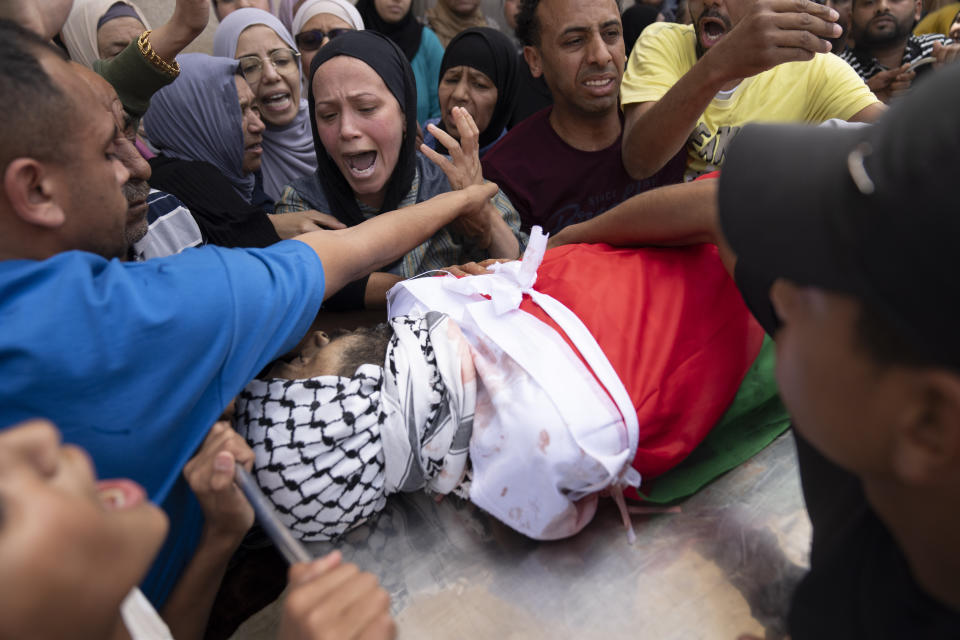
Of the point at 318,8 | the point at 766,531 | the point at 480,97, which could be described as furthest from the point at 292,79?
the point at 766,531

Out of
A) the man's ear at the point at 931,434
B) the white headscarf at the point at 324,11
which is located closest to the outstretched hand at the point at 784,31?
the man's ear at the point at 931,434

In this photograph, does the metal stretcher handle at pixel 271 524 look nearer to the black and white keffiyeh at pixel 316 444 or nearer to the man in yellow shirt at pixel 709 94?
the black and white keffiyeh at pixel 316 444

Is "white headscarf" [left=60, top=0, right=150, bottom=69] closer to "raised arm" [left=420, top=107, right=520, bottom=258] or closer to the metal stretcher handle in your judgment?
"raised arm" [left=420, top=107, right=520, bottom=258]

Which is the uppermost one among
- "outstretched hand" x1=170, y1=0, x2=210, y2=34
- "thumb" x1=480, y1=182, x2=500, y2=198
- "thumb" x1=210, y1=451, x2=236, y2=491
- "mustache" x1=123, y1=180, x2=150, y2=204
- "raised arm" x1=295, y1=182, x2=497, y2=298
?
"outstretched hand" x1=170, y1=0, x2=210, y2=34

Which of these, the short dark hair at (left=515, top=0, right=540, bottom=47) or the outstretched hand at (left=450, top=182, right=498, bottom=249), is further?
the short dark hair at (left=515, top=0, right=540, bottom=47)

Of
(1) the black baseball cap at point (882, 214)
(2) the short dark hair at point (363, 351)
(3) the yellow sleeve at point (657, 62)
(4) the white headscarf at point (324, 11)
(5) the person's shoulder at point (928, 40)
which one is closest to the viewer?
(1) the black baseball cap at point (882, 214)

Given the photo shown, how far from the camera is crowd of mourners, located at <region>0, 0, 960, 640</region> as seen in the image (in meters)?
0.46

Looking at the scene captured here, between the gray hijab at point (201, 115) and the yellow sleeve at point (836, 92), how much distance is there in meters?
1.98

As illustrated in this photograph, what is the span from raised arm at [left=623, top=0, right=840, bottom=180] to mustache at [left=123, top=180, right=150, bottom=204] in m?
1.36

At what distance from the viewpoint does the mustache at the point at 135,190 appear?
4.13ft

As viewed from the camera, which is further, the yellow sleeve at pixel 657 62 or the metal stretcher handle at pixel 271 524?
the yellow sleeve at pixel 657 62

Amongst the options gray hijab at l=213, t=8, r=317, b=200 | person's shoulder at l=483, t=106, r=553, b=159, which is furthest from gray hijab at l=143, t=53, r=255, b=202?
person's shoulder at l=483, t=106, r=553, b=159

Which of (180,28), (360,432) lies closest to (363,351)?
(360,432)

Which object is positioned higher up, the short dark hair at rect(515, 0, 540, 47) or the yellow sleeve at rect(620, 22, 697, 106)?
the short dark hair at rect(515, 0, 540, 47)
